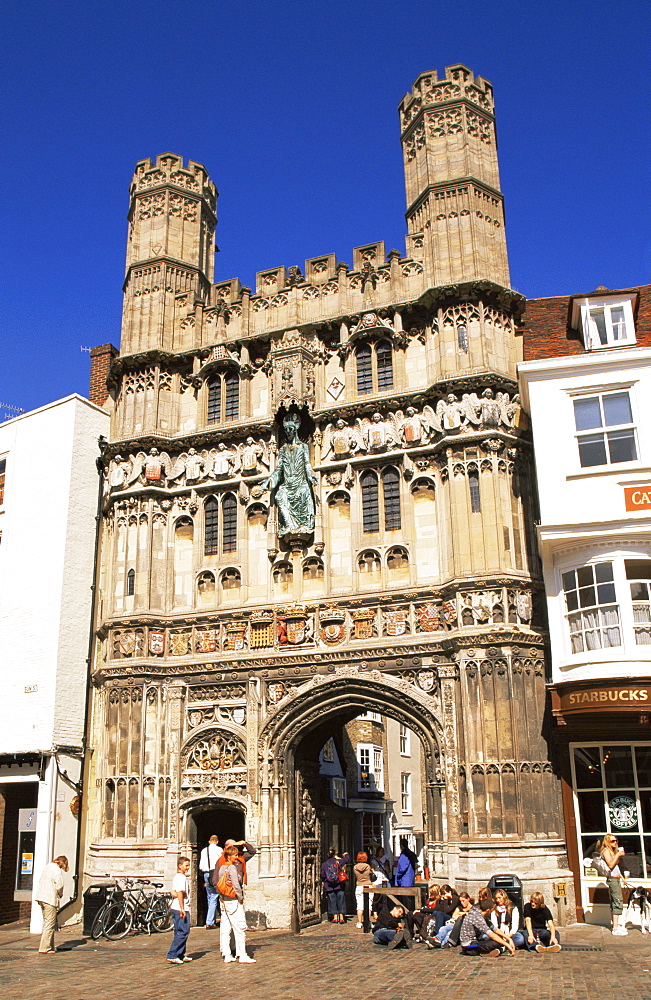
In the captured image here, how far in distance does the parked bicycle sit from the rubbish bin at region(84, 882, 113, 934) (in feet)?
0.38

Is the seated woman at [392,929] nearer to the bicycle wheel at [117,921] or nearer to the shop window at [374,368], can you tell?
the bicycle wheel at [117,921]

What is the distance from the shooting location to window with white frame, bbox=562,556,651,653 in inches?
819

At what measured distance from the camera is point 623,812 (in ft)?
69.6

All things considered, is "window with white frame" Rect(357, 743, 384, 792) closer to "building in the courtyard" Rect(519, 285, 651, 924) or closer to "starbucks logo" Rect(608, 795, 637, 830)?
"building in the courtyard" Rect(519, 285, 651, 924)

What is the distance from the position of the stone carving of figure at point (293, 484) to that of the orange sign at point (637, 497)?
8097mm

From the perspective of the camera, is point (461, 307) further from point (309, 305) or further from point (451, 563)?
point (451, 563)

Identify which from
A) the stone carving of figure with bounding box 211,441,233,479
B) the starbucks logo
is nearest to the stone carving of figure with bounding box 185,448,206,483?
the stone carving of figure with bounding box 211,441,233,479

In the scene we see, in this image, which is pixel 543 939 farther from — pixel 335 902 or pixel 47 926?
pixel 47 926

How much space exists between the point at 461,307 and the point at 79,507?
12.2 metres

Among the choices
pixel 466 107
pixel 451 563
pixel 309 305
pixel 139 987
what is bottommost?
pixel 139 987


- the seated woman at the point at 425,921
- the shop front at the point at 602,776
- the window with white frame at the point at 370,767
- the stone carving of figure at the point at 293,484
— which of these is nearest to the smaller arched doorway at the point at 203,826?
the seated woman at the point at 425,921

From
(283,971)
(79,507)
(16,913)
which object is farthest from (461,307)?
(16,913)

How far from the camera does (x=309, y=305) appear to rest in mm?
28078

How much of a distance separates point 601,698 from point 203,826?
10812 mm
